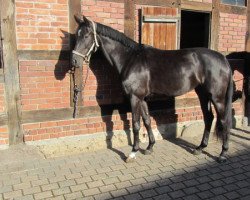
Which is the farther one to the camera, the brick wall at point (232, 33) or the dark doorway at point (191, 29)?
the dark doorway at point (191, 29)

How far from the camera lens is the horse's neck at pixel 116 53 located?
183 inches

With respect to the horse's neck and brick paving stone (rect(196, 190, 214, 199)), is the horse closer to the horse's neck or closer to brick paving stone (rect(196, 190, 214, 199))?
the horse's neck

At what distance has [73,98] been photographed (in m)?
4.92

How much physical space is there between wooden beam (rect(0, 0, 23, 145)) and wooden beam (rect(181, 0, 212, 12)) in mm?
3069

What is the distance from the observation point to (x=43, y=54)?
4.58 m

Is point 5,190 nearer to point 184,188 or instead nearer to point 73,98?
point 73,98

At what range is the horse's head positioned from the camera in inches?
168

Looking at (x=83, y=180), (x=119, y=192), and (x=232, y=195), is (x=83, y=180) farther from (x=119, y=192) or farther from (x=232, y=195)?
(x=232, y=195)

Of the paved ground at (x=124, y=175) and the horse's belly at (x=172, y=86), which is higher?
the horse's belly at (x=172, y=86)

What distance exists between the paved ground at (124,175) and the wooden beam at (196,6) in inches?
106

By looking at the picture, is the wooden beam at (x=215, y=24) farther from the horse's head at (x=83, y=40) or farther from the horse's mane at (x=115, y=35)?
the horse's head at (x=83, y=40)

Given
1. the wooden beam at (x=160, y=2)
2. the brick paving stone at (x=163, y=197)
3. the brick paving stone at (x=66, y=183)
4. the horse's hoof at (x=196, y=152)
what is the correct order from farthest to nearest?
the wooden beam at (x=160, y=2) → the horse's hoof at (x=196, y=152) → the brick paving stone at (x=66, y=183) → the brick paving stone at (x=163, y=197)

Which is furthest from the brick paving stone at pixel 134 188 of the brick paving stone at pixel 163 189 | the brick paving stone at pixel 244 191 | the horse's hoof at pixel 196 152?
the horse's hoof at pixel 196 152

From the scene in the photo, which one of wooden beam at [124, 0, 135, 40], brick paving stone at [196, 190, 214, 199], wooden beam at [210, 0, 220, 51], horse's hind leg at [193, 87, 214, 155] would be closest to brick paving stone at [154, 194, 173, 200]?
brick paving stone at [196, 190, 214, 199]
